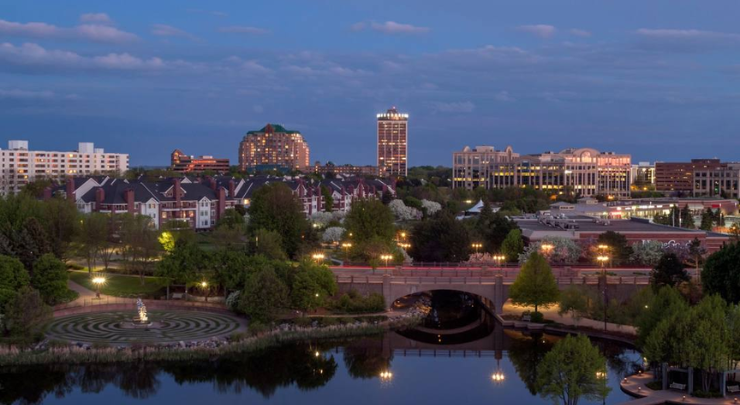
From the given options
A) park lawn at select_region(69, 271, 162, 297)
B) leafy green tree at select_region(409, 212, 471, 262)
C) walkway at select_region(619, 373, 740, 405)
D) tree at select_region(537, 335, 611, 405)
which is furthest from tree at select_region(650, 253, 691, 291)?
park lawn at select_region(69, 271, 162, 297)

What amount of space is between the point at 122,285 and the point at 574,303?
31.5 m

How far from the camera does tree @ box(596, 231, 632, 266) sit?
62.7 meters

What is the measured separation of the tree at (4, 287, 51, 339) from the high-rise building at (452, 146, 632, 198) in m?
138

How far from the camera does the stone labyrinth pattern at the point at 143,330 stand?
44188 mm

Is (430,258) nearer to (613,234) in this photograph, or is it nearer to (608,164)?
(613,234)

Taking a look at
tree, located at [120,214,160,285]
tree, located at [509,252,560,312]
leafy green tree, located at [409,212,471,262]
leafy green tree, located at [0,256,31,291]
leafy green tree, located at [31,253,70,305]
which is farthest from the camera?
leafy green tree, located at [409,212,471,262]

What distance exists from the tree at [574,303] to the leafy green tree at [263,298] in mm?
17195

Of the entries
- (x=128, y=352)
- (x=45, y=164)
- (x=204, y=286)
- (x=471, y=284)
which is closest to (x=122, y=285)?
(x=204, y=286)

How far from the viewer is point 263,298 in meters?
47.5

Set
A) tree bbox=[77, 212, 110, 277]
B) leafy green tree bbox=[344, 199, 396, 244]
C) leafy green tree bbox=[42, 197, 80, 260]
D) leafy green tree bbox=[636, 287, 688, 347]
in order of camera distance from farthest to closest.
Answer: leafy green tree bbox=[344, 199, 396, 244] < tree bbox=[77, 212, 110, 277] < leafy green tree bbox=[42, 197, 80, 260] < leafy green tree bbox=[636, 287, 688, 347]

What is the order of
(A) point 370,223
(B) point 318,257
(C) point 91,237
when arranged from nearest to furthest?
(C) point 91,237, (B) point 318,257, (A) point 370,223

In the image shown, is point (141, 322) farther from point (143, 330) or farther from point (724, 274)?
point (724, 274)

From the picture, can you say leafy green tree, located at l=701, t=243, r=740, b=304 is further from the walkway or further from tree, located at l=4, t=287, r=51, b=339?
tree, located at l=4, t=287, r=51, b=339

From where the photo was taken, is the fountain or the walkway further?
the fountain
